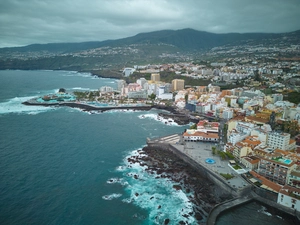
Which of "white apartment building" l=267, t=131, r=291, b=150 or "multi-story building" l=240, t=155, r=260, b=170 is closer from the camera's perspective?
"multi-story building" l=240, t=155, r=260, b=170

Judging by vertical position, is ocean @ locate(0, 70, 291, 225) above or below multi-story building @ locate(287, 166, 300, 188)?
below

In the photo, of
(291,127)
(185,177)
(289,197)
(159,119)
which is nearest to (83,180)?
(185,177)

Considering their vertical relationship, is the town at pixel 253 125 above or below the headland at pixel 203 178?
above

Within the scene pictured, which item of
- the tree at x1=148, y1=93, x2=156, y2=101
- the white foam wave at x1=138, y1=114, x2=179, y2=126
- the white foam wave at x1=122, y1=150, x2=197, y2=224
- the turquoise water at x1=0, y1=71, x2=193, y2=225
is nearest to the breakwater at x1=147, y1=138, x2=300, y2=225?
the white foam wave at x1=122, y1=150, x2=197, y2=224

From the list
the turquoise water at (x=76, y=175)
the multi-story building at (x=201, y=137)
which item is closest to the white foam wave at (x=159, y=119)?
the turquoise water at (x=76, y=175)

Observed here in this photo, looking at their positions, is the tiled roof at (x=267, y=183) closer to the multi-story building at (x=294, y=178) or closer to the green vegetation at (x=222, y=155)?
the multi-story building at (x=294, y=178)

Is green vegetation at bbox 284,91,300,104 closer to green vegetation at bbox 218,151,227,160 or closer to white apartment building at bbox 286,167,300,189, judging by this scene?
green vegetation at bbox 218,151,227,160

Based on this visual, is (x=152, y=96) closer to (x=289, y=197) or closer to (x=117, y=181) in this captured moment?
(x=117, y=181)
